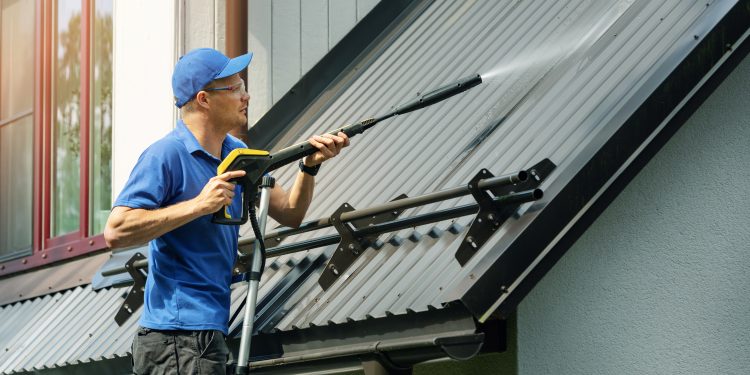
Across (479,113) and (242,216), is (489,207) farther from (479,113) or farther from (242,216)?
(479,113)

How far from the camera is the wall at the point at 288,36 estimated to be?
9539 millimetres

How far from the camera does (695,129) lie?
616cm

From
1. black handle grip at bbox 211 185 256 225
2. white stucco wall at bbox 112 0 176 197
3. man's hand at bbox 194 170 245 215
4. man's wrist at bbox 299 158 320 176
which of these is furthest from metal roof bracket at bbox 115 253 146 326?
man's hand at bbox 194 170 245 215

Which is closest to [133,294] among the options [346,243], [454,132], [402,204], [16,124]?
[346,243]

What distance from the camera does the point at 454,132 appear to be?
743cm

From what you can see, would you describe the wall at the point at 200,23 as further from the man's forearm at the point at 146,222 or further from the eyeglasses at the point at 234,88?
the man's forearm at the point at 146,222

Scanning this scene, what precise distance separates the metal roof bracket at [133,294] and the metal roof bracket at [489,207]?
105 inches

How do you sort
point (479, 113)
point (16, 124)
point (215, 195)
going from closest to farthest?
point (215, 195) → point (479, 113) → point (16, 124)

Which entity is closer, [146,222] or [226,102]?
[146,222]

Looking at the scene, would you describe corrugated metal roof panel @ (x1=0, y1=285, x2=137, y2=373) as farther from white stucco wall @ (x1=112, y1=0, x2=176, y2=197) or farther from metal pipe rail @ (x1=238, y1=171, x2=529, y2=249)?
metal pipe rail @ (x1=238, y1=171, x2=529, y2=249)

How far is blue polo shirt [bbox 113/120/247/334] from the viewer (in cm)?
601

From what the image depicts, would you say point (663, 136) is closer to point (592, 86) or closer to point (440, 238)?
point (592, 86)

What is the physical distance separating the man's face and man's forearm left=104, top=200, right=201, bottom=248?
1.98 feet

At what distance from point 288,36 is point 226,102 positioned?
3.29 meters
